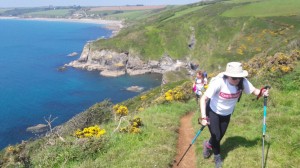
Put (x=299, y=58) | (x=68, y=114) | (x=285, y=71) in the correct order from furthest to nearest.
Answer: (x=68, y=114), (x=299, y=58), (x=285, y=71)

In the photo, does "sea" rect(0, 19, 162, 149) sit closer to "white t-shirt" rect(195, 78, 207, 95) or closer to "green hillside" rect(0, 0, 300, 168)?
"white t-shirt" rect(195, 78, 207, 95)

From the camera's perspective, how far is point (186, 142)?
14.1 metres

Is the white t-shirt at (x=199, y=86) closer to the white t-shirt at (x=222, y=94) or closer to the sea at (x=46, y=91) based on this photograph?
the white t-shirt at (x=222, y=94)

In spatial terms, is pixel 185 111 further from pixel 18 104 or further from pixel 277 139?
pixel 18 104

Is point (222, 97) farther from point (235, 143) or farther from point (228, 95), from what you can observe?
point (235, 143)

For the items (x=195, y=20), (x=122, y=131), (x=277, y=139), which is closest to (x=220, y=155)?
(x=277, y=139)

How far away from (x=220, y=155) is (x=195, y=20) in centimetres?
16479

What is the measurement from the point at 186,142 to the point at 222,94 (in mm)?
4989

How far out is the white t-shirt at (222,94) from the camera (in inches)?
372

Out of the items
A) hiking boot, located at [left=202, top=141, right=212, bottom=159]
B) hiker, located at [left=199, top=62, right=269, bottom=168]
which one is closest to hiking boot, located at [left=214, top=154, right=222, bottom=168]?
hiker, located at [left=199, top=62, right=269, bottom=168]

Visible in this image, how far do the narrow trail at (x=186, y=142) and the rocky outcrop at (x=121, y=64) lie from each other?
4733 inches

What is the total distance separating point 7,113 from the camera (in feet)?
299

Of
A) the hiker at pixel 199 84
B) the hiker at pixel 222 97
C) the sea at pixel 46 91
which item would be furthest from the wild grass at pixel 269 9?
the hiker at pixel 222 97

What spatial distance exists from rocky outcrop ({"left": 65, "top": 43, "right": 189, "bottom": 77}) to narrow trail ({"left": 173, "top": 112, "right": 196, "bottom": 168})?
120 metres
